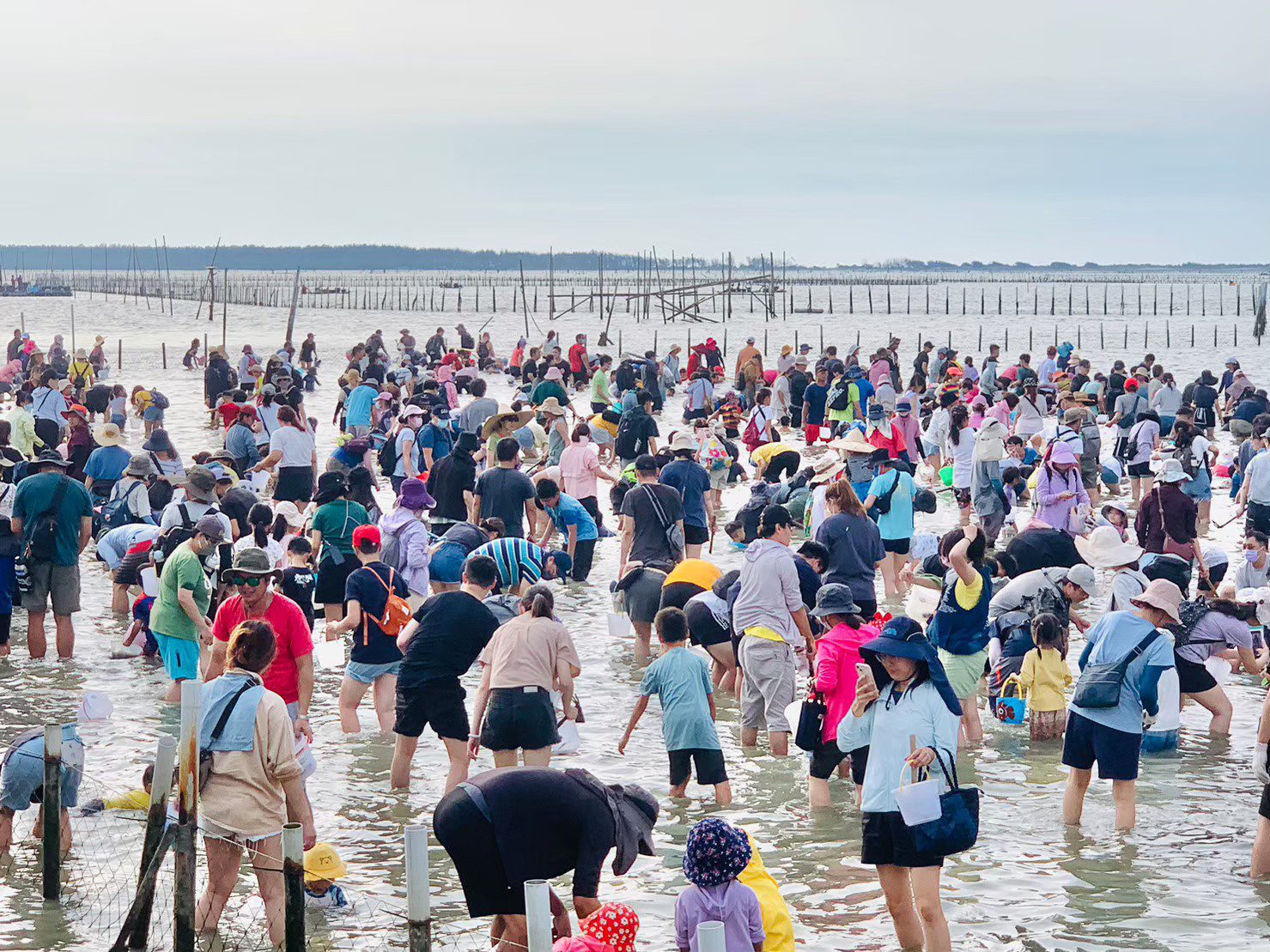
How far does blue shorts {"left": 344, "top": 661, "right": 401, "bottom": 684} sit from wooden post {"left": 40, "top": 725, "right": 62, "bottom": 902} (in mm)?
2293

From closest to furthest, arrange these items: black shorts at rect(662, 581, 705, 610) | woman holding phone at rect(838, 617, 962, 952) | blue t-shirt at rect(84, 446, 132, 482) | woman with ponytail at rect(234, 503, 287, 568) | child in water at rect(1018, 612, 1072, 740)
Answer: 1. woman holding phone at rect(838, 617, 962, 952)
2. child in water at rect(1018, 612, 1072, 740)
3. black shorts at rect(662, 581, 705, 610)
4. woman with ponytail at rect(234, 503, 287, 568)
5. blue t-shirt at rect(84, 446, 132, 482)

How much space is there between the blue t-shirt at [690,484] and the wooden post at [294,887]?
736 cm

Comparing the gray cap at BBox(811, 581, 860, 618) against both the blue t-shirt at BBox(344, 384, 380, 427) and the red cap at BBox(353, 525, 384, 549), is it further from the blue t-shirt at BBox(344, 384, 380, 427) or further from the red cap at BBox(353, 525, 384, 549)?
the blue t-shirt at BBox(344, 384, 380, 427)

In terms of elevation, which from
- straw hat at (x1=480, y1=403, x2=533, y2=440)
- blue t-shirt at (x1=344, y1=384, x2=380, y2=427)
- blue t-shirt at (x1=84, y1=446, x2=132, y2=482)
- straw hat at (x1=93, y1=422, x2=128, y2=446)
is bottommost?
blue t-shirt at (x1=84, y1=446, x2=132, y2=482)

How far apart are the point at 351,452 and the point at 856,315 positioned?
265ft

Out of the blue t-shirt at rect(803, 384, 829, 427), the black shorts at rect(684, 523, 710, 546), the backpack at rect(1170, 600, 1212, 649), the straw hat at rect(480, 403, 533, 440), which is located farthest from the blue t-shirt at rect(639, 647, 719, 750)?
the blue t-shirt at rect(803, 384, 829, 427)

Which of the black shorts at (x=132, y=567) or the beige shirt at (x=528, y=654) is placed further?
the black shorts at (x=132, y=567)

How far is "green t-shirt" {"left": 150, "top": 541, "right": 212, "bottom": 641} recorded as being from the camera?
9.30 m

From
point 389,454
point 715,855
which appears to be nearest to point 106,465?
→ point 389,454

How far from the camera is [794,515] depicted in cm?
1469

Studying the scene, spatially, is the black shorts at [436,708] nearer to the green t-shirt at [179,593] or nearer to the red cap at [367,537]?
the red cap at [367,537]

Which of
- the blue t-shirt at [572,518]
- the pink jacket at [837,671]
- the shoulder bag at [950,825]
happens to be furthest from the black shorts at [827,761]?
the blue t-shirt at [572,518]

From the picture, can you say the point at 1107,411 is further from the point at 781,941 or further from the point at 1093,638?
the point at 781,941

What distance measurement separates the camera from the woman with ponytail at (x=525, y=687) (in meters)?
7.62
